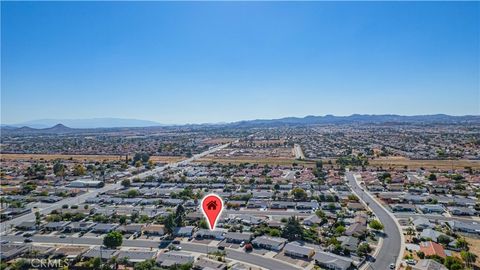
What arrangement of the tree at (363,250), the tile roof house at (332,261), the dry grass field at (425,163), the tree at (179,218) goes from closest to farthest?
1. the tile roof house at (332,261)
2. the tree at (363,250)
3. the tree at (179,218)
4. the dry grass field at (425,163)

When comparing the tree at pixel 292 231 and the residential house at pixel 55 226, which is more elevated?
the tree at pixel 292 231

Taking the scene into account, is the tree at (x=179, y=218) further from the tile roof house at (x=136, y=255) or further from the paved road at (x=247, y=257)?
the tile roof house at (x=136, y=255)

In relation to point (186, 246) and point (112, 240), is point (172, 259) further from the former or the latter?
point (112, 240)

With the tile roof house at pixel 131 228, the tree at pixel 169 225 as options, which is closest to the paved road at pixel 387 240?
the tree at pixel 169 225

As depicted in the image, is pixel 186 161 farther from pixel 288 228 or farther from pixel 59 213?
pixel 288 228

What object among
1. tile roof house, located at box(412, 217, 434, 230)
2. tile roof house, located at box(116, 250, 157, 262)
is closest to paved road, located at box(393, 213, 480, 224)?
tile roof house, located at box(412, 217, 434, 230)

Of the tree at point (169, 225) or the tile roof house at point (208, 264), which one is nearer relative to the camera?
the tile roof house at point (208, 264)

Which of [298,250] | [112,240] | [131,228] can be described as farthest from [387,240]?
[131,228]
